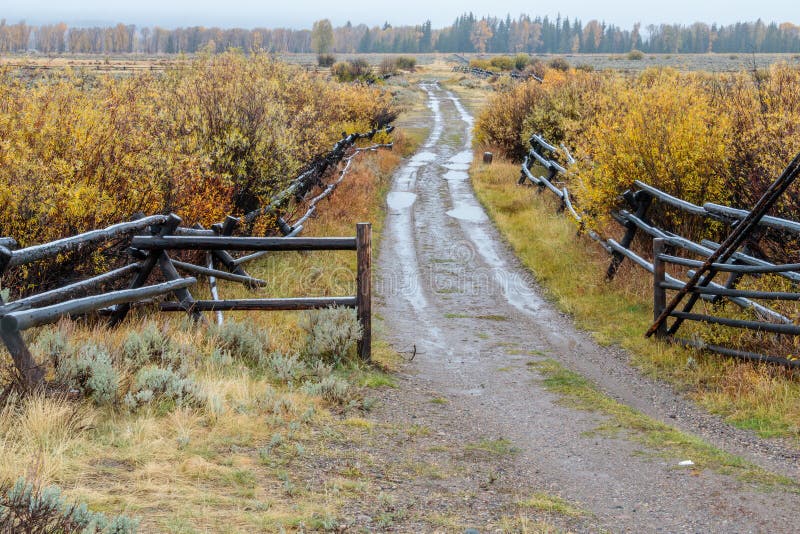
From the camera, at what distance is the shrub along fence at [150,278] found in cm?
533

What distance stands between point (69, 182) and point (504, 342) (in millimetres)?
6062

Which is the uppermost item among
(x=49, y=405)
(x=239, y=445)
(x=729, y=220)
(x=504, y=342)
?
(x=729, y=220)

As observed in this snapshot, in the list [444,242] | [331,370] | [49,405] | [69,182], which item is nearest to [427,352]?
[331,370]

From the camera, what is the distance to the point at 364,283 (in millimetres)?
8062

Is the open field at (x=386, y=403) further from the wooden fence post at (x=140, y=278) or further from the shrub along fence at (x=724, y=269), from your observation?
the shrub along fence at (x=724, y=269)

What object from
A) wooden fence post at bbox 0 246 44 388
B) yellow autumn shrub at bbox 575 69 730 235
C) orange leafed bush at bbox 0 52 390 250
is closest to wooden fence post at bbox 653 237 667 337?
yellow autumn shrub at bbox 575 69 730 235

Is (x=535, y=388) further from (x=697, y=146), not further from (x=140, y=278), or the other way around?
(x=697, y=146)

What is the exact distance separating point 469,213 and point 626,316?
954 cm

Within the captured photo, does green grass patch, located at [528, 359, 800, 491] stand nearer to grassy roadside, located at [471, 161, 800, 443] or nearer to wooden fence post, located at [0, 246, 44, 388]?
grassy roadside, located at [471, 161, 800, 443]

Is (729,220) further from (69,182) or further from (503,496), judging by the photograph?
(69,182)

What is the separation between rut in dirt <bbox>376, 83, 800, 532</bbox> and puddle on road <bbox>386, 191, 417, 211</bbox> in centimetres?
201

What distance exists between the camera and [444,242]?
55.9 feet

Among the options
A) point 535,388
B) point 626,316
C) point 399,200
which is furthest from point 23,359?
point 399,200

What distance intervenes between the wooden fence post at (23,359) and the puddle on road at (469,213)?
→ 48.8 feet
